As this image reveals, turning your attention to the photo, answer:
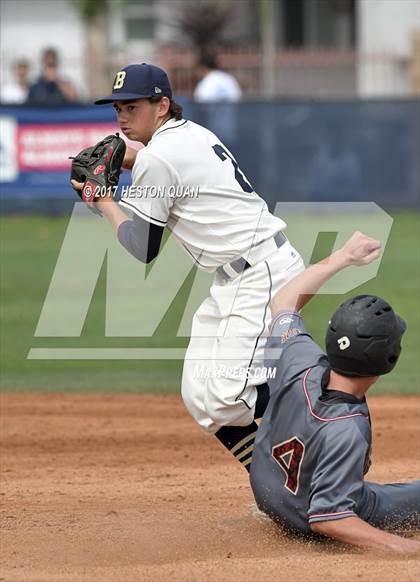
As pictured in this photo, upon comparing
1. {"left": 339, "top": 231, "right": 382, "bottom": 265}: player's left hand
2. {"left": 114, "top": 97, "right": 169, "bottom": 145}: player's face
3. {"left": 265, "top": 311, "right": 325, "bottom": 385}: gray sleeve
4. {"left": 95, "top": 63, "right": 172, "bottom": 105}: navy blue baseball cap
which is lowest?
{"left": 265, "top": 311, "right": 325, "bottom": 385}: gray sleeve

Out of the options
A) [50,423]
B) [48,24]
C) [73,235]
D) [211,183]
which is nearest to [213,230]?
[211,183]

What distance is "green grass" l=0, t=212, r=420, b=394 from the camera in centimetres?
1013

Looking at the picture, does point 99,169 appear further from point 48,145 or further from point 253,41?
point 253,41

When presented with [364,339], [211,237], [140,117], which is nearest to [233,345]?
[211,237]

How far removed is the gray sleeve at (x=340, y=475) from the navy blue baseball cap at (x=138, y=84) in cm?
200

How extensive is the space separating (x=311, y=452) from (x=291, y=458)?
0.16 m

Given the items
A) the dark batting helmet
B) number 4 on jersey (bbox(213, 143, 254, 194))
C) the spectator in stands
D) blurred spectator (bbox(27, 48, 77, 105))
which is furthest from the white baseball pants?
blurred spectator (bbox(27, 48, 77, 105))

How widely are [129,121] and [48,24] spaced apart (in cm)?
2954

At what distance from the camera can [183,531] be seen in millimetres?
5672

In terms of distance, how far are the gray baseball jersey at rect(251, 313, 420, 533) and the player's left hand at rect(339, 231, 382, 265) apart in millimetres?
374

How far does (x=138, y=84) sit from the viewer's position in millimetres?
5766

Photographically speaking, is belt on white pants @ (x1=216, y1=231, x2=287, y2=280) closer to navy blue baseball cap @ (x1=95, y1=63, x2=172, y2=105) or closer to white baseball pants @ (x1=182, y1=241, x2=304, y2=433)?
white baseball pants @ (x1=182, y1=241, x2=304, y2=433)

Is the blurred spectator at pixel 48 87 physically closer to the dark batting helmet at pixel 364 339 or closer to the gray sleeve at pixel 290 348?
the gray sleeve at pixel 290 348

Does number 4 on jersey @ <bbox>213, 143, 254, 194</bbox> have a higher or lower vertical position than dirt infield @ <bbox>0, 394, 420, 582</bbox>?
higher
